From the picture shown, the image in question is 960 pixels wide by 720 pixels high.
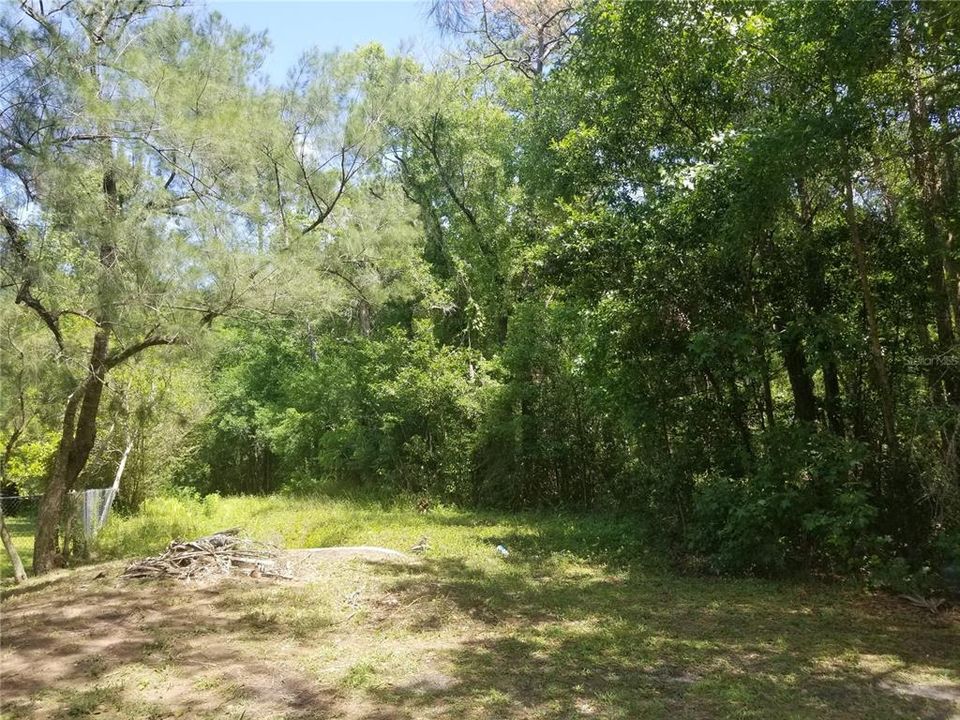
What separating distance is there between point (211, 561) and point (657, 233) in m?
5.46

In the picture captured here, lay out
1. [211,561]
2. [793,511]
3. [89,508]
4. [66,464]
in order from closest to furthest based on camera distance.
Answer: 1. [793,511]
2. [211,561]
3. [66,464]
4. [89,508]

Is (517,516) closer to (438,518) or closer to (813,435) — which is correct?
(438,518)

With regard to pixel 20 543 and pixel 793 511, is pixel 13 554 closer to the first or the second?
pixel 20 543

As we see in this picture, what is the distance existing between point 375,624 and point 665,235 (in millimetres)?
4457

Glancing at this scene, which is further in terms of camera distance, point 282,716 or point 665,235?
point 665,235

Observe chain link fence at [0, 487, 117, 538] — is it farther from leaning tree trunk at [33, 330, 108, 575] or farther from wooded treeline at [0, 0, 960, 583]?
wooded treeline at [0, 0, 960, 583]

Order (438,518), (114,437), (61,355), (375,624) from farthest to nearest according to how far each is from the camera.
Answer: (114,437) → (438,518) → (61,355) → (375,624)

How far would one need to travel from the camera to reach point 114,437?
524 inches

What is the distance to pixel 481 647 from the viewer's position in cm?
479

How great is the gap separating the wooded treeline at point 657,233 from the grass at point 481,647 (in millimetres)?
1023

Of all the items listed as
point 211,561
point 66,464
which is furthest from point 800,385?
point 66,464

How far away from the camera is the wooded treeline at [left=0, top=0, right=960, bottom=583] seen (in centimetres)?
571

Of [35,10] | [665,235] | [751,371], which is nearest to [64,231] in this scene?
[35,10]

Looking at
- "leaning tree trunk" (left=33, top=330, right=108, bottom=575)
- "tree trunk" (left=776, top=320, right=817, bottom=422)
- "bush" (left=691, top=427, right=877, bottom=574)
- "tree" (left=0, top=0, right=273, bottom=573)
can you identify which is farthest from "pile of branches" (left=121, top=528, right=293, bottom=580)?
"tree trunk" (left=776, top=320, right=817, bottom=422)
